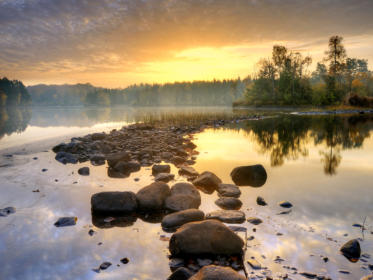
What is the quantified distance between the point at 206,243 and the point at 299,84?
74432 millimetres

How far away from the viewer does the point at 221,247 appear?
462cm

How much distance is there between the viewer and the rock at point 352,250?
14.4 feet

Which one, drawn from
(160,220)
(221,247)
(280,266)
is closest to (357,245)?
(280,266)

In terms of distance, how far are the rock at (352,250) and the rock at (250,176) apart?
179 inches

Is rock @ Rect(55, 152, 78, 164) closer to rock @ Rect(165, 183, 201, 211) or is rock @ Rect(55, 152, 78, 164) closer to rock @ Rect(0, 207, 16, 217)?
rock @ Rect(0, 207, 16, 217)

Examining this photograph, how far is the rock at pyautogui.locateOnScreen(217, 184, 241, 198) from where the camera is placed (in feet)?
25.7

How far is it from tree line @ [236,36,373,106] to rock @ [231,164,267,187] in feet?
190

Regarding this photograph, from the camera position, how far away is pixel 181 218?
5918mm

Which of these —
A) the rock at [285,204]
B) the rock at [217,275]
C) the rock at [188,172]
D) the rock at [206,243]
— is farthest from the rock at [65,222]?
the rock at [285,204]

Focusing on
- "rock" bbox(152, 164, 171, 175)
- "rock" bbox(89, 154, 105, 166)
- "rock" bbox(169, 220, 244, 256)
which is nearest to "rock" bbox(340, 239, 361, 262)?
"rock" bbox(169, 220, 244, 256)

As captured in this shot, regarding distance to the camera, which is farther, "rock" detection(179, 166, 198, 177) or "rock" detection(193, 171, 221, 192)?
"rock" detection(179, 166, 198, 177)

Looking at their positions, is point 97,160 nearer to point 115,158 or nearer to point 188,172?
point 115,158

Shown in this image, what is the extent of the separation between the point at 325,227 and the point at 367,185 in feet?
15.2

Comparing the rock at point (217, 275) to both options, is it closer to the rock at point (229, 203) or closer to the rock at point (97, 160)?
the rock at point (229, 203)
